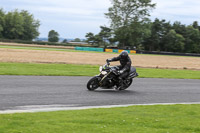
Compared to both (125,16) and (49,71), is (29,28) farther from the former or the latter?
(49,71)

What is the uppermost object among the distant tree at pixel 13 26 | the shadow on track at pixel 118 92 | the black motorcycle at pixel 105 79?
the distant tree at pixel 13 26

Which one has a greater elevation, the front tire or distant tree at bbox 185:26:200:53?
distant tree at bbox 185:26:200:53

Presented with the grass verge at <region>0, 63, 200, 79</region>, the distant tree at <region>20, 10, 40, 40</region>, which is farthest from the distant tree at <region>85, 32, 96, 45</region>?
the grass verge at <region>0, 63, 200, 79</region>

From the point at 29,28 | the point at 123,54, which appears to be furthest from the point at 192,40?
the point at 123,54

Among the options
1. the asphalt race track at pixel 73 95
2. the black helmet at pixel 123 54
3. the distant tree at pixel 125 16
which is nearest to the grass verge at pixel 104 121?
the asphalt race track at pixel 73 95

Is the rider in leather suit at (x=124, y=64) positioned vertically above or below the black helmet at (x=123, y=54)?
below

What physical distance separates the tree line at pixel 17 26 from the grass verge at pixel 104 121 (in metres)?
86.9

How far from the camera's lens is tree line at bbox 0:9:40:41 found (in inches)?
3770

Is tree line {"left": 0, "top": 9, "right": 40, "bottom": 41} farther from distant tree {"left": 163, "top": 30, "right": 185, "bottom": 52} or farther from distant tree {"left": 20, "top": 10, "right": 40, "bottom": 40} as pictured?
distant tree {"left": 163, "top": 30, "right": 185, "bottom": 52}

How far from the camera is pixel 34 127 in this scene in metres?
6.29

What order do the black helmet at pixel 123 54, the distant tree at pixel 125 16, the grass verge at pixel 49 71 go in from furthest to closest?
1. the distant tree at pixel 125 16
2. the grass verge at pixel 49 71
3. the black helmet at pixel 123 54

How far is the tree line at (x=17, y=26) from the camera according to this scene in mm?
95750

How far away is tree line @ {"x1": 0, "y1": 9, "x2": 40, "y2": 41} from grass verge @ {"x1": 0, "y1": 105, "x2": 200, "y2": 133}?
86.9m

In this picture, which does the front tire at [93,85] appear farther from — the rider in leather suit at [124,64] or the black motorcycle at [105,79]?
the rider in leather suit at [124,64]
